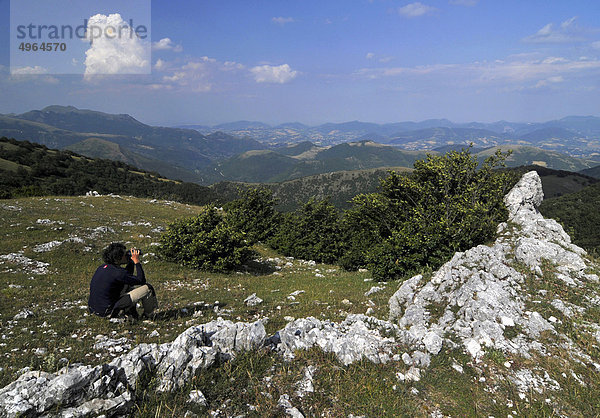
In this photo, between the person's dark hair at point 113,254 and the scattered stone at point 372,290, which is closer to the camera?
the person's dark hair at point 113,254

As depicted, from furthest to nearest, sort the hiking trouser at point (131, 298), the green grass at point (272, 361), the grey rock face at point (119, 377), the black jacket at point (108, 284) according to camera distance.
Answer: the hiking trouser at point (131, 298)
the black jacket at point (108, 284)
the green grass at point (272, 361)
the grey rock face at point (119, 377)

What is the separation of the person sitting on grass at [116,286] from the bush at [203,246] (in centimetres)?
1035

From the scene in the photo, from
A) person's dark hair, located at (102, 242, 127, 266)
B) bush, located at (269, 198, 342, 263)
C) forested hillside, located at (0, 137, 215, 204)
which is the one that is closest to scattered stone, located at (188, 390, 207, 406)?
person's dark hair, located at (102, 242, 127, 266)

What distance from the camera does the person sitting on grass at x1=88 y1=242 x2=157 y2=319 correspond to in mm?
8914

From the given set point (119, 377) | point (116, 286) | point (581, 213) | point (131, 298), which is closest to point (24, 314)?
point (116, 286)

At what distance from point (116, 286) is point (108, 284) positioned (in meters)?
0.23

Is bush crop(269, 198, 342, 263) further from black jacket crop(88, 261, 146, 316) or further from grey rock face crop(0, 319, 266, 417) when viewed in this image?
grey rock face crop(0, 319, 266, 417)

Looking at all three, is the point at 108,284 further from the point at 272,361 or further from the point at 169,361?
the point at 272,361

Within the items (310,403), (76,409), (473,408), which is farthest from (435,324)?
(76,409)

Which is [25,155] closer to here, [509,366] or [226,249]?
[226,249]

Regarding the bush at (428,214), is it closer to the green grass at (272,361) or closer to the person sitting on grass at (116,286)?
the green grass at (272,361)

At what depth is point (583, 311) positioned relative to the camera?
30.3ft

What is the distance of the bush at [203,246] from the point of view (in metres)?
20.0

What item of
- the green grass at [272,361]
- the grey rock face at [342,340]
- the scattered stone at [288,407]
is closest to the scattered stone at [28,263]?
the green grass at [272,361]
